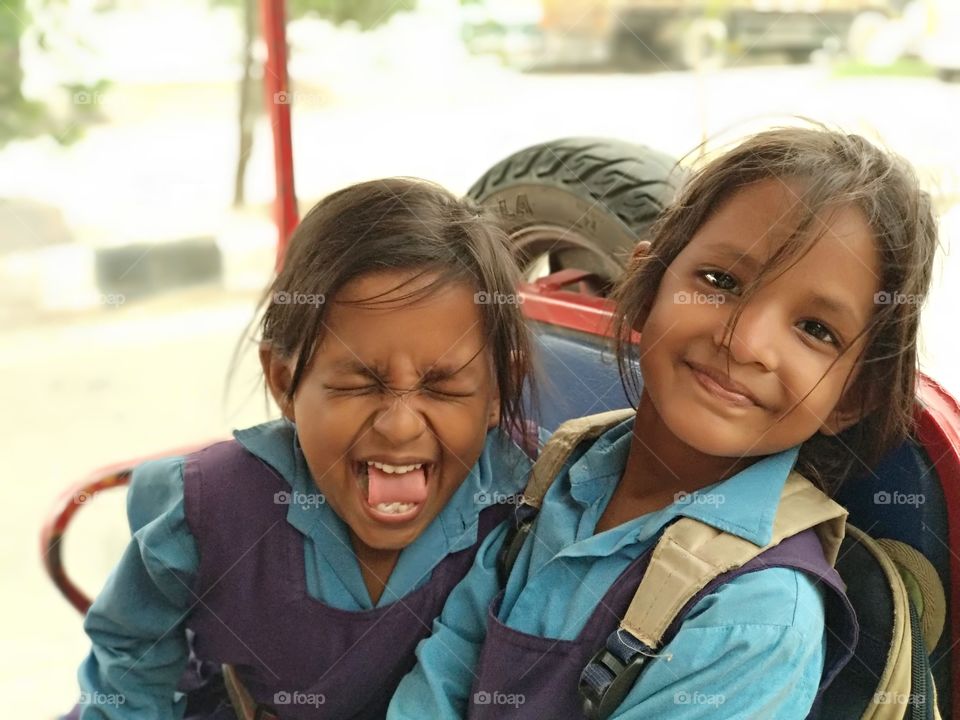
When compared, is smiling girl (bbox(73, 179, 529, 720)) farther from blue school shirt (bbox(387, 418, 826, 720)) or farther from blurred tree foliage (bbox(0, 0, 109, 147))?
blurred tree foliage (bbox(0, 0, 109, 147))

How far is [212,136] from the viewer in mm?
5926

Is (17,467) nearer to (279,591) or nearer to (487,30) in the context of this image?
(279,591)

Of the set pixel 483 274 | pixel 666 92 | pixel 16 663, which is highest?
pixel 483 274

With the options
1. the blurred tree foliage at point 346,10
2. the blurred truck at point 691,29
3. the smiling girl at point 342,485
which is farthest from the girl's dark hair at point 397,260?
the blurred truck at point 691,29

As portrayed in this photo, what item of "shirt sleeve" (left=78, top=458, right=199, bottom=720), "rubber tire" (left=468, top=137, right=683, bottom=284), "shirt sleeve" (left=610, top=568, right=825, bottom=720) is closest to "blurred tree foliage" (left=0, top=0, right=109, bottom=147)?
"rubber tire" (left=468, top=137, right=683, bottom=284)

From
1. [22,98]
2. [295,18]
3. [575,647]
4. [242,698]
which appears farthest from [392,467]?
[22,98]

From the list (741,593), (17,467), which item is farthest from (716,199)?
(17,467)

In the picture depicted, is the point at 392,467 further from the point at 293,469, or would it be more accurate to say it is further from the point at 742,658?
the point at 742,658

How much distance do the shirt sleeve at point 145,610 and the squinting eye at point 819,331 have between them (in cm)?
64

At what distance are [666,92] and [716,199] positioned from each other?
21.2 feet

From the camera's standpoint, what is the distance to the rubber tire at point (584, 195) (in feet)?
4.83

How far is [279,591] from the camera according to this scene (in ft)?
3.67

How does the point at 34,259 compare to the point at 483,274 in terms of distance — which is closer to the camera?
the point at 483,274

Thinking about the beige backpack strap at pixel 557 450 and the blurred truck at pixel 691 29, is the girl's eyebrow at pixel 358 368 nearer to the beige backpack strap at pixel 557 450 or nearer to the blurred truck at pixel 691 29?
the beige backpack strap at pixel 557 450
